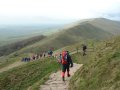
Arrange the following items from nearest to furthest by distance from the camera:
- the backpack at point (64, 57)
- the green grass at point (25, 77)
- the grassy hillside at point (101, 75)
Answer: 1. the grassy hillside at point (101, 75)
2. the backpack at point (64, 57)
3. the green grass at point (25, 77)

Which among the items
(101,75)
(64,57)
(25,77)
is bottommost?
(25,77)

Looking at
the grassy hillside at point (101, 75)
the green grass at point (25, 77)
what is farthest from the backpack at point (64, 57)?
the green grass at point (25, 77)

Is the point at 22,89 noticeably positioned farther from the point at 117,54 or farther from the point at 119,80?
the point at 119,80

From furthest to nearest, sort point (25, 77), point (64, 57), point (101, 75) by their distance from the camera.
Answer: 1. point (25, 77)
2. point (64, 57)
3. point (101, 75)

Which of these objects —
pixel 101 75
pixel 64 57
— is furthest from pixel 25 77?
pixel 101 75

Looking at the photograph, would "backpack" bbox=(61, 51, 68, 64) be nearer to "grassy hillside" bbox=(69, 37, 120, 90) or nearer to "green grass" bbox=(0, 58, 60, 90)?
"grassy hillside" bbox=(69, 37, 120, 90)

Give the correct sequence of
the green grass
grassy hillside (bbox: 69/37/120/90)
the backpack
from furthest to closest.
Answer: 1. the green grass
2. the backpack
3. grassy hillside (bbox: 69/37/120/90)

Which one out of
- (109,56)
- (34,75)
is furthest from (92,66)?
(34,75)

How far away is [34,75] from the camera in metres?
36.1

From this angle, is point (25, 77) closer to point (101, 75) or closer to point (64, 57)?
point (64, 57)

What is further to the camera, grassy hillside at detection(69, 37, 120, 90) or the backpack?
the backpack

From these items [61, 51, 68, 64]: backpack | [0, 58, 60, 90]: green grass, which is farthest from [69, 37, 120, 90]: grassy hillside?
[0, 58, 60, 90]: green grass

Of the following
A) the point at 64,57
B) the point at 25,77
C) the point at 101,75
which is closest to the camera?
the point at 101,75

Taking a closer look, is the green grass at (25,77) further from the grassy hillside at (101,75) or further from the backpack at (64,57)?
the grassy hillside at (101,75)
